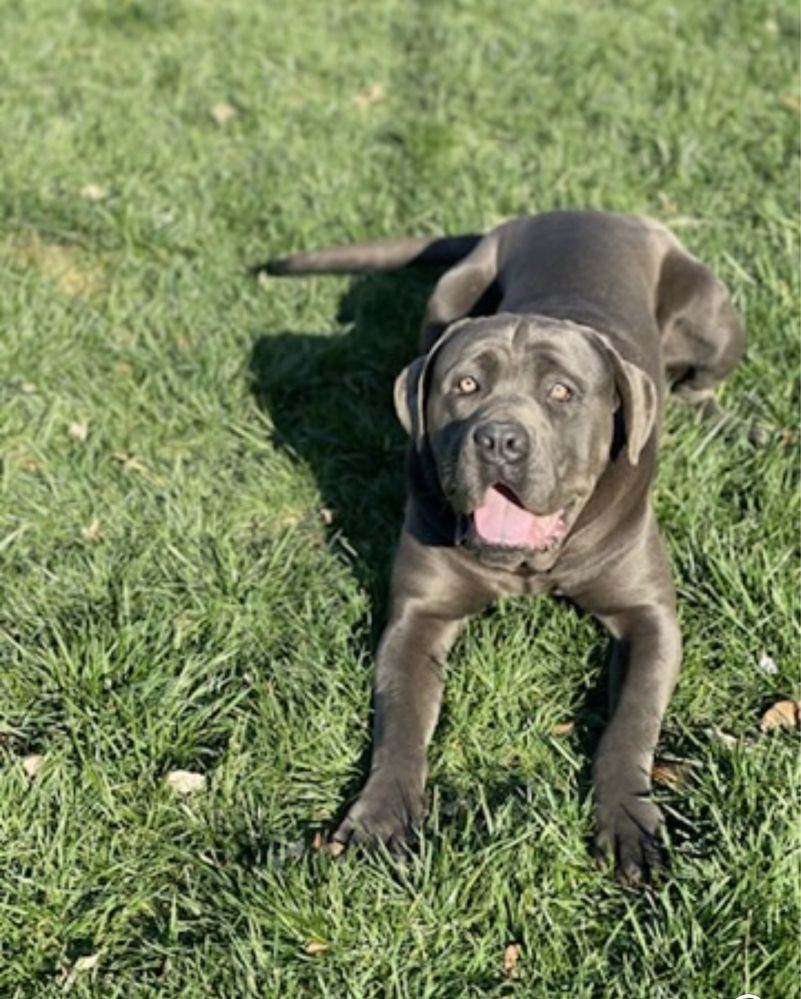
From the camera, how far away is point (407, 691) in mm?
3486

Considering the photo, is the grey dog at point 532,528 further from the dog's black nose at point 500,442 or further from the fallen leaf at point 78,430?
the fallen leaf at point 78,430

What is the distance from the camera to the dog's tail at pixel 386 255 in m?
5.21

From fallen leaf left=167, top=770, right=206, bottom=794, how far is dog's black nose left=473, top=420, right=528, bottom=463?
1.03m

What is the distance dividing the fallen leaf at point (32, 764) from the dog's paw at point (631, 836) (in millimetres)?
1303

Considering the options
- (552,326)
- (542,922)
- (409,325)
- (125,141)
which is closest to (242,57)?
(125,141)

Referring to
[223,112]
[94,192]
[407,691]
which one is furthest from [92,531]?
[223,112]

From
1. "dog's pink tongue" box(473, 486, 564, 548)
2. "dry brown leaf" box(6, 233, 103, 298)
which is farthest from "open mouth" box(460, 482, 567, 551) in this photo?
"dry brown leaf" box(6, 233, 103, 298)

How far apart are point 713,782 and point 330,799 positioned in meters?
0.89

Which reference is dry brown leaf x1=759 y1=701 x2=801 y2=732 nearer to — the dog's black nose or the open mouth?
the open mouth

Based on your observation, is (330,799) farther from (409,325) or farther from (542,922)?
(409,325)

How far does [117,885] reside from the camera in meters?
3.08

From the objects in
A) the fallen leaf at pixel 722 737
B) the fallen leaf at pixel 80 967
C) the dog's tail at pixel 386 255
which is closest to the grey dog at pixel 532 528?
the fallen leaf at pixel 722 737

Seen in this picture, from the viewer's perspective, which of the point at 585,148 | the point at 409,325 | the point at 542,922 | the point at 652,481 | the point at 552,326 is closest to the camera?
the point at 542,922

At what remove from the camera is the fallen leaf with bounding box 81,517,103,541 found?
420 centimetres
